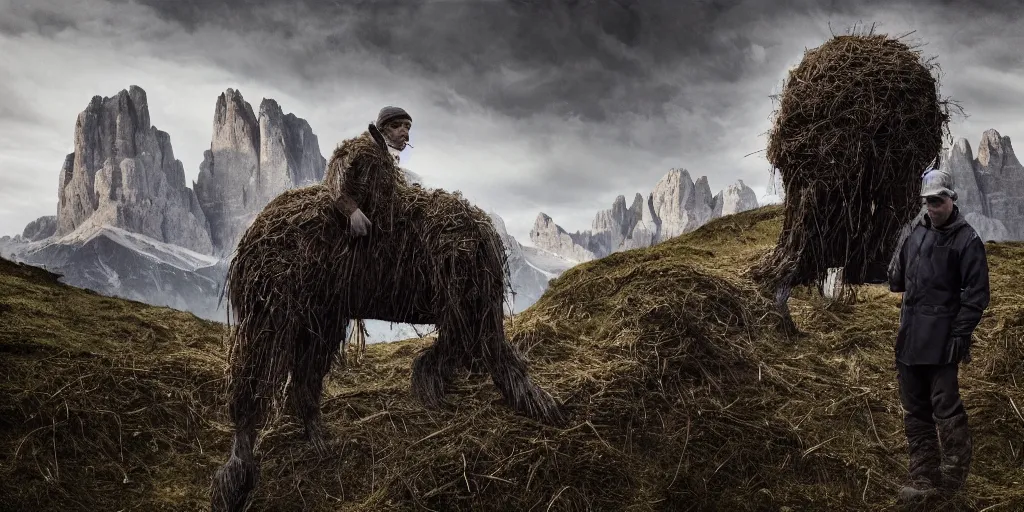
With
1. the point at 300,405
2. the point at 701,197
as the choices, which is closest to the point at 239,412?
the point at 300,405

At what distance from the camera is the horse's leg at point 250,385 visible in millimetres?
3766

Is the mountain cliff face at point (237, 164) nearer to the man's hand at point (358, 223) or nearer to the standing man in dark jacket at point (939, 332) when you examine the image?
the man's hand at point (358, 223)

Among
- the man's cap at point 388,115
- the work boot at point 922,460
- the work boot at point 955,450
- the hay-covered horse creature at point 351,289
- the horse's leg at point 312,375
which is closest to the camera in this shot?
the work boot at point 955,450

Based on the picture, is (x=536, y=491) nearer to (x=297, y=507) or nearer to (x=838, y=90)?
(x=297, y=507)

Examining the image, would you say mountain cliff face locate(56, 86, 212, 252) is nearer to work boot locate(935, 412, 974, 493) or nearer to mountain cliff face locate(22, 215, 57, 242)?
mountain cliff face locate(22, 215, 57, 242)

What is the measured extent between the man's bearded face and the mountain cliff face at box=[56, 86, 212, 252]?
105m

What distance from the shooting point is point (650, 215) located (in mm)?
121188

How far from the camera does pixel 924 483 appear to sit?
3.72 meters

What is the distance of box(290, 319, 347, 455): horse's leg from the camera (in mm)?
4039

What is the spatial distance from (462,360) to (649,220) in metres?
119

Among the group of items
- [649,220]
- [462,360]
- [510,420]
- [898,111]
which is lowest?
[510,420]

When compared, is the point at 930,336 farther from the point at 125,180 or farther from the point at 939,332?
the point at 125,180

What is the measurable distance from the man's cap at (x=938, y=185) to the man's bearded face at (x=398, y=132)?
3.12 m

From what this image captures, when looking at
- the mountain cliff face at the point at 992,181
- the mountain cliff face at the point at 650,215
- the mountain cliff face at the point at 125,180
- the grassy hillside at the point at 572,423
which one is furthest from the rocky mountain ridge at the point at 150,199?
the grassy hillside at the point at 572,423
